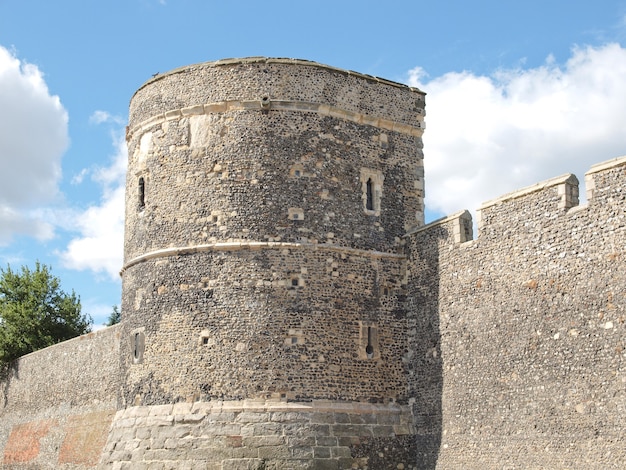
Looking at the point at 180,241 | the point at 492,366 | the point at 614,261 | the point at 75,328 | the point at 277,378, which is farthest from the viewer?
the point at 75,328

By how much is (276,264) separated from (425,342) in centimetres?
293

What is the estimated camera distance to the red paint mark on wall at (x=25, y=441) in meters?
25.1

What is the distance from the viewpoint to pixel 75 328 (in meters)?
31.4

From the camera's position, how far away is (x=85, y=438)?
878 inches

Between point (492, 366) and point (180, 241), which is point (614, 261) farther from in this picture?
point (180, 241)

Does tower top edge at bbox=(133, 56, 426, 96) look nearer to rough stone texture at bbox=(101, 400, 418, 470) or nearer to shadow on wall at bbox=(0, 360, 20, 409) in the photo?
rough stone texture at bbox=(101, 400, 418, 470)

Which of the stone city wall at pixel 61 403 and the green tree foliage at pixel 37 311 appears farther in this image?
the green tree foliage at pixel 37 311

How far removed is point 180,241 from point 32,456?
10990 millimetres

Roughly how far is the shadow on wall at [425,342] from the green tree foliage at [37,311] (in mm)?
16189

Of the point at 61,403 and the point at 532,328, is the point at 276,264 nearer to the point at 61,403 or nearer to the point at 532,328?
the point at 532,328

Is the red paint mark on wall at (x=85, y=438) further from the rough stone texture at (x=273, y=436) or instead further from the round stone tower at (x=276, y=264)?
the rough stone texture at (x=273, y=436)

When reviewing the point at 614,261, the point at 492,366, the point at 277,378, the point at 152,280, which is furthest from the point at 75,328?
the point at 614,261

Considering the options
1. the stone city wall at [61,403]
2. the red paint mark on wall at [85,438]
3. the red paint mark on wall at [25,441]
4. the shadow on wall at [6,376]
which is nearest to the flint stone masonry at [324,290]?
the red paint mark on wall at [85,438]

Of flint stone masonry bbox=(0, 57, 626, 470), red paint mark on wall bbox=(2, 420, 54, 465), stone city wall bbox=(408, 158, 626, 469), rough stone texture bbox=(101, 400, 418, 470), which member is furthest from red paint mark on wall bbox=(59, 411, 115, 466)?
stone city wall bbox=(408, 158, 626, 469)
